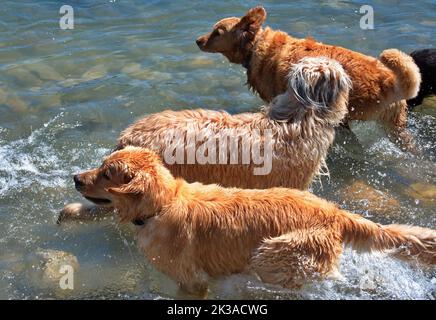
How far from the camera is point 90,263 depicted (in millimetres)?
5637

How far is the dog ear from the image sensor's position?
24.4 ft

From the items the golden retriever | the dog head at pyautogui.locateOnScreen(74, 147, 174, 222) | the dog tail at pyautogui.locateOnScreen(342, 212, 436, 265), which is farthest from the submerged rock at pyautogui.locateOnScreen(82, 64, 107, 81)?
the dog tail at pyautogui.locateOnScreen(342, 212, 436, 265)

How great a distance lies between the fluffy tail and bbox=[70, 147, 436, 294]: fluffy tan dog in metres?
1.07

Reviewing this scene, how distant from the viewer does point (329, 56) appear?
23.0ft

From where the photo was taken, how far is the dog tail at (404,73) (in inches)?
265

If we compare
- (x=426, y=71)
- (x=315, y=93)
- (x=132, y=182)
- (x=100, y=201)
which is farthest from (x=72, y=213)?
(x=426, y=71)

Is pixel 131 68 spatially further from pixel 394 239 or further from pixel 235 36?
pixel 394 239

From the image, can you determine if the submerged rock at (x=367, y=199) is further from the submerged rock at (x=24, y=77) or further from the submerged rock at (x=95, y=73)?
the submerged rock at (x=24, y=77)

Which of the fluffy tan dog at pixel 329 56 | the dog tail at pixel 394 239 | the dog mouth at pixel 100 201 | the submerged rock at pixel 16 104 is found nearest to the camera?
the dog tail at pixel 394 239

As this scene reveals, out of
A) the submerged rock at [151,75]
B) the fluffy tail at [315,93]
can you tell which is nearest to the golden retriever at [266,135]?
the fluffy tail at [315,93]

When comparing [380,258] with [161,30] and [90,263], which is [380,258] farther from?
[161,30]

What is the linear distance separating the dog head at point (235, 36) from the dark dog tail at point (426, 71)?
211 centimetres

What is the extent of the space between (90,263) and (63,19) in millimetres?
6236
